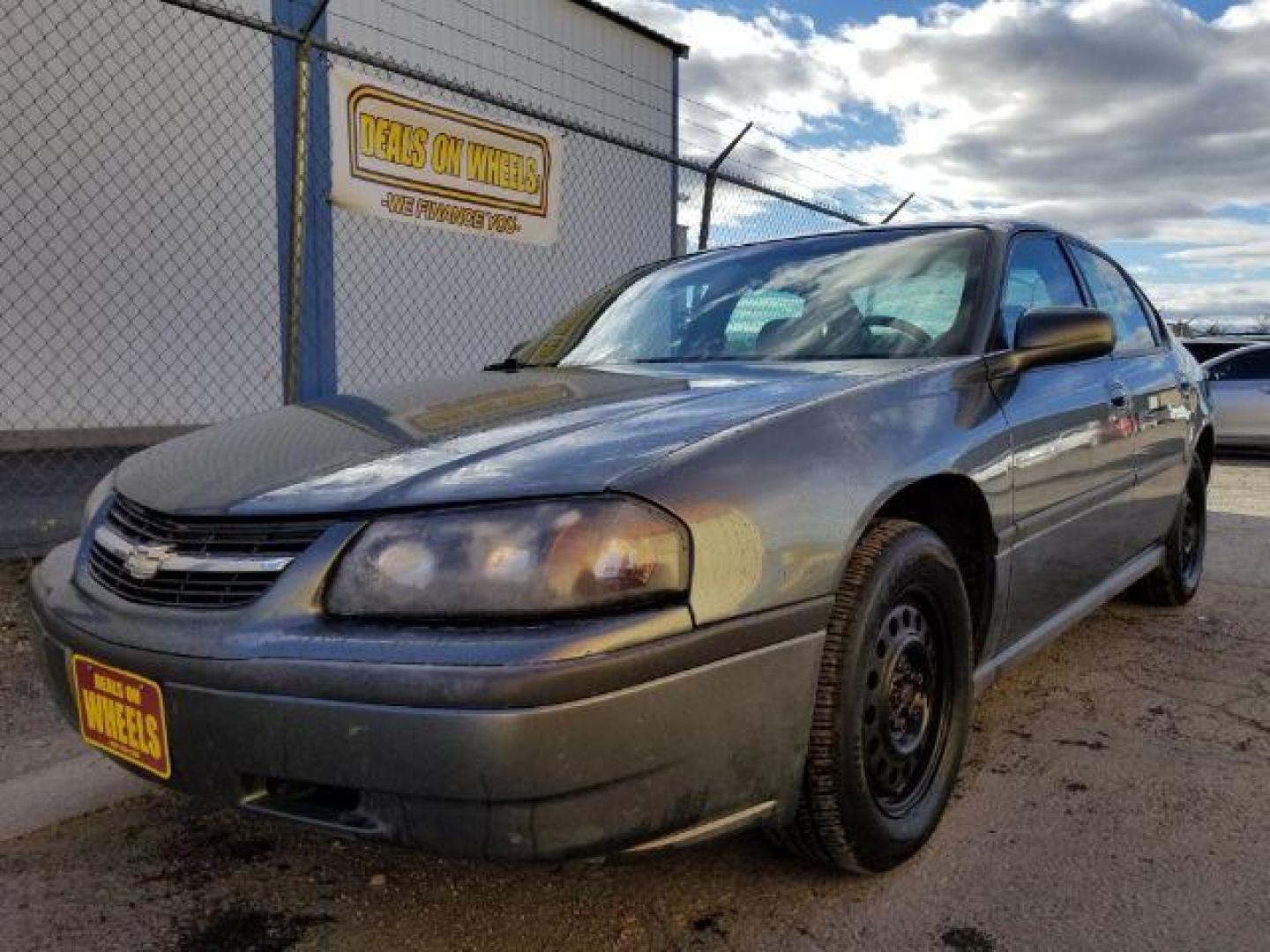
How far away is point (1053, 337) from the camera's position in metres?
2.62

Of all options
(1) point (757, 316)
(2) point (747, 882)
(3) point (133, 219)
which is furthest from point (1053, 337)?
(3) point (133, 219)

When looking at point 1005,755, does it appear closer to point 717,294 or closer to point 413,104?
point 717,294

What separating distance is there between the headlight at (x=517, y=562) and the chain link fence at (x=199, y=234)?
4.96 m

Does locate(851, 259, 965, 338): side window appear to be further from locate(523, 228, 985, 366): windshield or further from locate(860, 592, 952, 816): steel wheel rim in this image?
locate(860, 592, 952, 816): steel wheel rim

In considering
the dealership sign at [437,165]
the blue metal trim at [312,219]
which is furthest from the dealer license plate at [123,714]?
the blue metal trim at [312,219]

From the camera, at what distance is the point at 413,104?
5215 millimetres

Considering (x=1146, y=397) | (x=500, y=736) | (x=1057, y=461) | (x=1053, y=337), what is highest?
(x=1053, y=337)

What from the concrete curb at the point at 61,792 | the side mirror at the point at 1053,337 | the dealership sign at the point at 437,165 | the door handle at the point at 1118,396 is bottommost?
the concrete curb at the point at 61,792

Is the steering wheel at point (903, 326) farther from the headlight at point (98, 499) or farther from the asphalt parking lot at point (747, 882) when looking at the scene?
the headlight at point (98, 499)

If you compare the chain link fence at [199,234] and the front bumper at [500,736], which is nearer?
the front bumper at [500,736]

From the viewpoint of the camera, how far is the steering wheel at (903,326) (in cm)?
262

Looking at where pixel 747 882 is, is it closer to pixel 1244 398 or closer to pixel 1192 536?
pixel 1192 536

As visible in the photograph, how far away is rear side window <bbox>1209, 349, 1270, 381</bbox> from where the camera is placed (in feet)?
36.6

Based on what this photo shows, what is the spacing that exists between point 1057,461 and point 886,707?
41.0 inches
